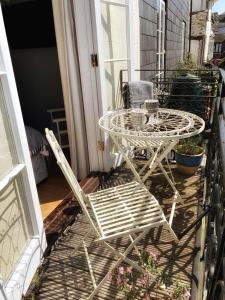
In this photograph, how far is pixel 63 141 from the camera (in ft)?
11.8

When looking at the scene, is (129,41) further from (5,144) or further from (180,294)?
(180,294)

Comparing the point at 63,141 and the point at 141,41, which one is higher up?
the point at 141,41

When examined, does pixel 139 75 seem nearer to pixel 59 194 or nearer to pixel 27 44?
pixel 27 44

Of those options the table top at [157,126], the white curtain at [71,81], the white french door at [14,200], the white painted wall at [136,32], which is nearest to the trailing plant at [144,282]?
the white french door at [14,200]

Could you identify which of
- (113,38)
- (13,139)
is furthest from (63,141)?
(13,139)

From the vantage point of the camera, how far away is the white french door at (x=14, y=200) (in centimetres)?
145

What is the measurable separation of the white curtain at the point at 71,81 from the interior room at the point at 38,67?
0.41 metres

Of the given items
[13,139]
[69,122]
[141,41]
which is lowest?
[69,122]

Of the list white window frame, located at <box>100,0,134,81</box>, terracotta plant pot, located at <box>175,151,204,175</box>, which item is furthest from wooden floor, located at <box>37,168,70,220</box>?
white window frame, located at <box>100,0,134,81</box>

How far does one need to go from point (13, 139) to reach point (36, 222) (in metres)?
0.63

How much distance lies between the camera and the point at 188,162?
9.62 feet

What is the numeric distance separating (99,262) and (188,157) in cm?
159

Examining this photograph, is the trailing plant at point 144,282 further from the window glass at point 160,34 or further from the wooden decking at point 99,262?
the window glass at point 160,34

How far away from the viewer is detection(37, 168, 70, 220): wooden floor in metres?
2.57
